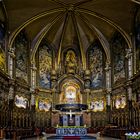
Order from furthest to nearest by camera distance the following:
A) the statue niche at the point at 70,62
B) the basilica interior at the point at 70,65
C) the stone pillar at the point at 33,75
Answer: the statue niche at the point at 70,62
the stone pillar at the point at 33,75
the basilica interior at the point at 70,65

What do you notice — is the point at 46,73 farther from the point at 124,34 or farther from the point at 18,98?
the point at 124,34

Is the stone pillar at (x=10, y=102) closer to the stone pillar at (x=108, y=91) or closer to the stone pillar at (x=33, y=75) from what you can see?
the stone pillar at (x=33, y=75)

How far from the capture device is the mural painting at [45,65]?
135 ft

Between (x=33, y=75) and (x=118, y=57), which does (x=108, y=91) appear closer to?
(x=118, y=57)

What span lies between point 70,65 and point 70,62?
771 mm

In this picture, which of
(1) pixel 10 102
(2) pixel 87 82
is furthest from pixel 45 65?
(1) pixel 10 102

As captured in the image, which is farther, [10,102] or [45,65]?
[45,65]

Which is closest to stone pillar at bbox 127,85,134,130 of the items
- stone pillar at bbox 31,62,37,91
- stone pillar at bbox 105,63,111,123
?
stone pillar at bbox 105,63,111,123

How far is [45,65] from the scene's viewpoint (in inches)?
1651

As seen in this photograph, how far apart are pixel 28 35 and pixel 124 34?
12772mm

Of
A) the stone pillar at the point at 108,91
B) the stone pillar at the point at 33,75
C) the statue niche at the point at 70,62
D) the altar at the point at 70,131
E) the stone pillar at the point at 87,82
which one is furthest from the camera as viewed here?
the statue niche at the point at 70,62

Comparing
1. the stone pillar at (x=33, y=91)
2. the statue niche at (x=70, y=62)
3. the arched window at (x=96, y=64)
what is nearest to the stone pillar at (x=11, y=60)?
the stone pillar at (x=33, y=91)

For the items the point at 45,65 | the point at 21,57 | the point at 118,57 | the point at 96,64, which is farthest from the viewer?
the point at 96,64

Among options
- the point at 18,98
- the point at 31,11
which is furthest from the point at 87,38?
the point at 18,98
